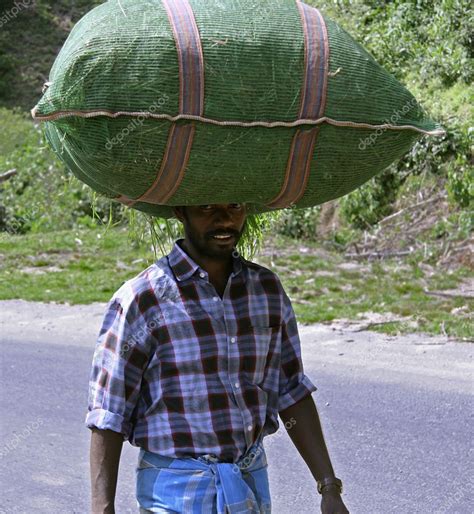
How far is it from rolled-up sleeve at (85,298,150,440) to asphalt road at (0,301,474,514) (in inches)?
88.2

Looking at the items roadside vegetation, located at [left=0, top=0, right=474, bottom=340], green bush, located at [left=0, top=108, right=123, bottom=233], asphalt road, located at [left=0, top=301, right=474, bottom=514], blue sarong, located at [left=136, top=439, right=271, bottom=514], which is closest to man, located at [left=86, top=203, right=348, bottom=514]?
blue sarong, located at [left=136, top=439, right=271, bottom=514]

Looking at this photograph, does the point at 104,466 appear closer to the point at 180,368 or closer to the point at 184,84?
the point at 180,368

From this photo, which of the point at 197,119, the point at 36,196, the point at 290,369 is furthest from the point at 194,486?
the point at 36,196

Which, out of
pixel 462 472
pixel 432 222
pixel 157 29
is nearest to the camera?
pixel 157 29

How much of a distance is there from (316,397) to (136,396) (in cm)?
367

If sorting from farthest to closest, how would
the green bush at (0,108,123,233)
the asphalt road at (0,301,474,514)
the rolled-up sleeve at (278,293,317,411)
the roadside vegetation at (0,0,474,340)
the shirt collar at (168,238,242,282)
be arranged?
the green bush at (0,108,123,233) → the roadside vegetation at (0,0,474,340) → the asphalt road at (0,301,474,514) → the rolled-up sleeve at (278,293,317,411) → the shirt collar at (168,238,242,282)

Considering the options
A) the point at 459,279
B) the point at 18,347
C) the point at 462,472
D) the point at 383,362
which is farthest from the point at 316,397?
the point at 459,279

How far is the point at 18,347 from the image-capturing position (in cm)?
745

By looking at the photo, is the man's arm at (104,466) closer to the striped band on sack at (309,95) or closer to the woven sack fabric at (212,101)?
the woven sack fabric at (212,101)

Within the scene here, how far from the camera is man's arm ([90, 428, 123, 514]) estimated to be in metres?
2.27

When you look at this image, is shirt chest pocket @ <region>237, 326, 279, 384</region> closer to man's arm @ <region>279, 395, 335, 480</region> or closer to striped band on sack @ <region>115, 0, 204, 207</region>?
man's arm @ <region>279, 395, 335, 480</region>

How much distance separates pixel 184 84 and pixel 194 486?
847mm

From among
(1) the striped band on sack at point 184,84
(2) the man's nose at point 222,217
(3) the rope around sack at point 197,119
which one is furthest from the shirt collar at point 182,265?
(3) the rope around sack at point 197,119

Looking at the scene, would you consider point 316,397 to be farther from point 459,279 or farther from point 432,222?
point 432,222
